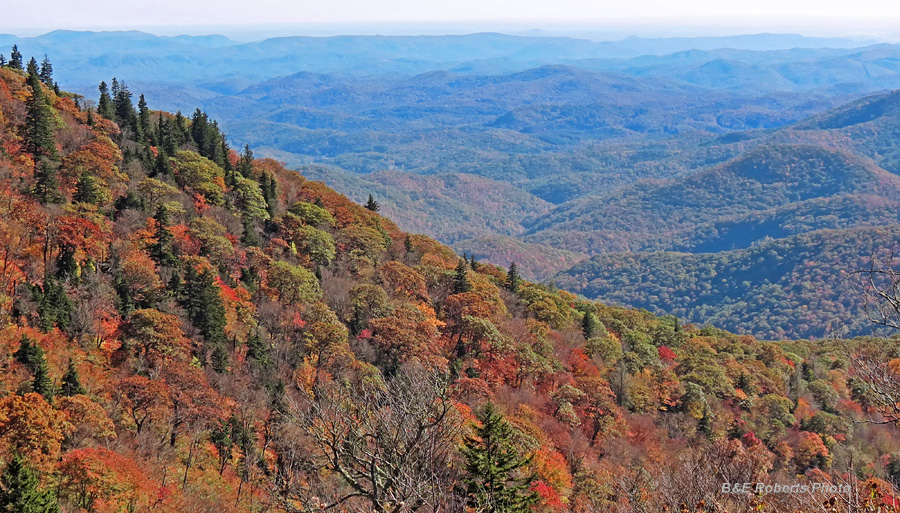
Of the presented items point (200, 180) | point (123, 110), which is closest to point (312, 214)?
point (200, 180)

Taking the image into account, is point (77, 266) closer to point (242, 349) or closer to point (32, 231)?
point (32, 231)

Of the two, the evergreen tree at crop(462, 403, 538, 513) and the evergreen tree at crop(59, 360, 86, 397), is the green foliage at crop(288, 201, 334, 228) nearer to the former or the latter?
the evergreen tree at crop(59, 360, 86, 397)

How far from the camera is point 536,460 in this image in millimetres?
31141

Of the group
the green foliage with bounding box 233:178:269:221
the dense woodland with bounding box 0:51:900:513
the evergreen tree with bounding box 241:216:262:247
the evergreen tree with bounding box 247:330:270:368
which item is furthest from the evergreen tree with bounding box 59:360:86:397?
the green foliage with bounding box 233:178:269:221

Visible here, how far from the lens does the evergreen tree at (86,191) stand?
45.0 m

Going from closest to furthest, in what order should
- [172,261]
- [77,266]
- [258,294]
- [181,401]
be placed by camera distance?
[181,401]
[77,266]
[172,261]
[258,294]

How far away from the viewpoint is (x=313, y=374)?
129 feet

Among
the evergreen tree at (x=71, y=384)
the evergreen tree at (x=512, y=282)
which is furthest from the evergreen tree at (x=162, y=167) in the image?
the evergreen tree at (x=512, y=282)

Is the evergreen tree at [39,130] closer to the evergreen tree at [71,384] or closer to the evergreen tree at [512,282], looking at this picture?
the evergreen tree at [71,384]

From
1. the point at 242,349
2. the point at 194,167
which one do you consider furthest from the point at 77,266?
the point at 194,167

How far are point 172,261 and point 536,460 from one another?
2937cm

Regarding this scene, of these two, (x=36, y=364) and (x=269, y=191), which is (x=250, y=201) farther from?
(x=36, y=364)

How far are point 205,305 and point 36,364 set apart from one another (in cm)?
1160

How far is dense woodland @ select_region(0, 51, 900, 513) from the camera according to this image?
61.6 feet
